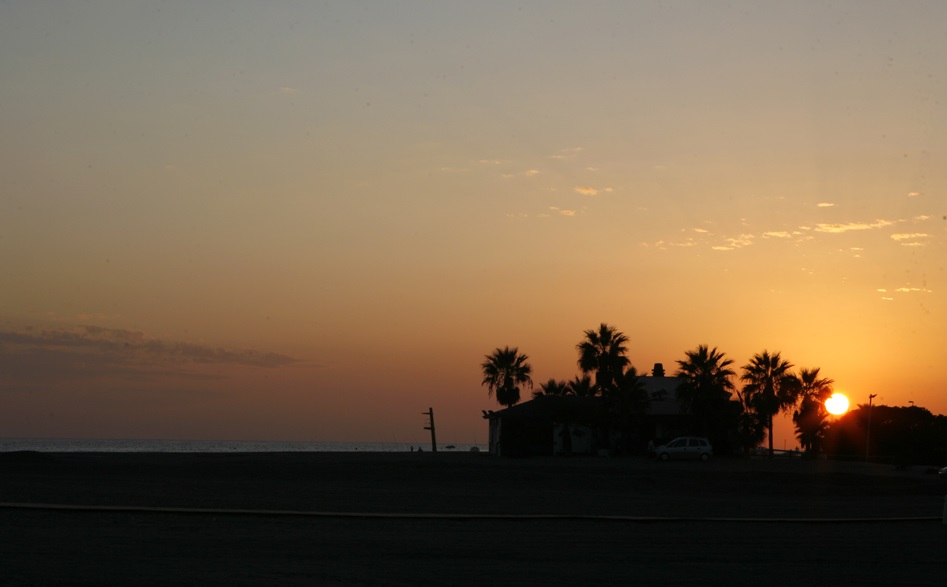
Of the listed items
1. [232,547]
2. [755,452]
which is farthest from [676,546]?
[755,452]

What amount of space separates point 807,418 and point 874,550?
2390 inches

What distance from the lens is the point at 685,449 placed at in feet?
183

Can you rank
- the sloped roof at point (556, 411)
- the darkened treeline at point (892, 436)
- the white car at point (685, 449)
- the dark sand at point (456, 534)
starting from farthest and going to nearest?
the darkened treeline at point (892, 436) → the sloped roof at point (556, 411) → the white car at point (685, 449) → the dark sand at point (456, 534)

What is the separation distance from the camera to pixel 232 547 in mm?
15641

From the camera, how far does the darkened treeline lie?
6331 cm

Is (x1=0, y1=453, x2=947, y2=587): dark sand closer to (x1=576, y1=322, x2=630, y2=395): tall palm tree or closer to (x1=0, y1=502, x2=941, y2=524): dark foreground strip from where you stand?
(x1=0, y1=502, x2=941, y2=524): dark foreground strip

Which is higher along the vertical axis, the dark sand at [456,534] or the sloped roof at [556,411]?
the sloped roof at [556,411]

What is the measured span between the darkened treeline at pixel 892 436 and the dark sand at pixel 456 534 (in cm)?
3199

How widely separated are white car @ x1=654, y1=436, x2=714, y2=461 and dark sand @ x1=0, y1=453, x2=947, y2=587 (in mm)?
21110

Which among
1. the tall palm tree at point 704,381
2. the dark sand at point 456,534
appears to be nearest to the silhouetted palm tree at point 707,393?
the tall palm tree at point 704,381

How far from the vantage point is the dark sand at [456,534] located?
13516mm

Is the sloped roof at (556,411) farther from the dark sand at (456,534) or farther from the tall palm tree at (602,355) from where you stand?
the dark sand at (456,534)

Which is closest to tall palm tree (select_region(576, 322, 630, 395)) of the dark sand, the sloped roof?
the sloped roof

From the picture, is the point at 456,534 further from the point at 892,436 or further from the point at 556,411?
the point at 892,436
